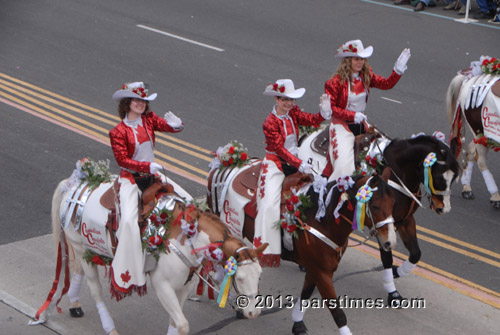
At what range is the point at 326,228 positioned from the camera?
820 centimetres

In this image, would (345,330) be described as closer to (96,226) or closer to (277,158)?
(277,158)

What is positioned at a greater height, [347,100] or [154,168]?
[347,100]

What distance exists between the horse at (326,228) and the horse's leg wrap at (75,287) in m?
1.84

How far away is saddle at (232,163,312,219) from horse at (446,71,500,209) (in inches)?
147

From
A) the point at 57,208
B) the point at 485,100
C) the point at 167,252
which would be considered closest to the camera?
the point at 167,252

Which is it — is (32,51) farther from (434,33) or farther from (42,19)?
(434,33)

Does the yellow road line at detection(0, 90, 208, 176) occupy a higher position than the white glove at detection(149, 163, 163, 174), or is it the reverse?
the white glove at detection(149, 163, 163, 174)

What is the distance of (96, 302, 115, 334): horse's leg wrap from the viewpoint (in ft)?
27.7

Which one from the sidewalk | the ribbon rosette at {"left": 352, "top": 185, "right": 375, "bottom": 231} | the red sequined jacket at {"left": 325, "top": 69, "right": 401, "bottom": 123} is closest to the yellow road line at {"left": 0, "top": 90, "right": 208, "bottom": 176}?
the sidewalk

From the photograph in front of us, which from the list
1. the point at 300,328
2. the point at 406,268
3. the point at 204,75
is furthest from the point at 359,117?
the point at 204,75

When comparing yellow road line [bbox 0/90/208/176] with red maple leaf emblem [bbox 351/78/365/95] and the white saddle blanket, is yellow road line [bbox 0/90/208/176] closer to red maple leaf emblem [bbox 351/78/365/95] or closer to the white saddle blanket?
red maple leaf emblem [bbox 351/78/365/95]

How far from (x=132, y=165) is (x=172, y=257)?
105 cm

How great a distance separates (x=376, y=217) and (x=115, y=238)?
2658mm

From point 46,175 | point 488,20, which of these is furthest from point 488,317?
point 488,20
